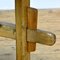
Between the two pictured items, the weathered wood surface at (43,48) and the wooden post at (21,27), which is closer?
the wooden post at (21,27)

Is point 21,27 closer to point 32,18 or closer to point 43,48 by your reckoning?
point 32,18

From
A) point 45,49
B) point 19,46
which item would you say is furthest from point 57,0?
point 19,46

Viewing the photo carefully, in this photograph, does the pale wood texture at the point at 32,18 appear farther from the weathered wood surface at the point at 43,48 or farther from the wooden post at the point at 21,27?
the weathered wood surface at the point at 43,48

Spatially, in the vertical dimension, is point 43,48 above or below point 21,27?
below

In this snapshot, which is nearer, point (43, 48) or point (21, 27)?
point (21, 27)

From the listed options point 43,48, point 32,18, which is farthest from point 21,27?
point 43,48

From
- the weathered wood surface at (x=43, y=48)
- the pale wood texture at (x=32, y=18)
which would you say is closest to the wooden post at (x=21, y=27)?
the pale wood texture at (x=32, y=18)

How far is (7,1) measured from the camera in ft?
8.04

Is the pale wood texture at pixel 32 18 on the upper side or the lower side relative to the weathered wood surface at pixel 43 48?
upper

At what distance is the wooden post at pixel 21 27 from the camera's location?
3.48ft

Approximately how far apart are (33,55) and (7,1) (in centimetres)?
104

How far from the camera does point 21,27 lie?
3.60ft

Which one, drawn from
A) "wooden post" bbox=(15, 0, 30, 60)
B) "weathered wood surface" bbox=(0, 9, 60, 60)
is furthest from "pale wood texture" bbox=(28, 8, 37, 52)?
"weathered wood surface" bbox=(0, 9, 60, 60)

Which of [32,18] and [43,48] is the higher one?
[32,18]
